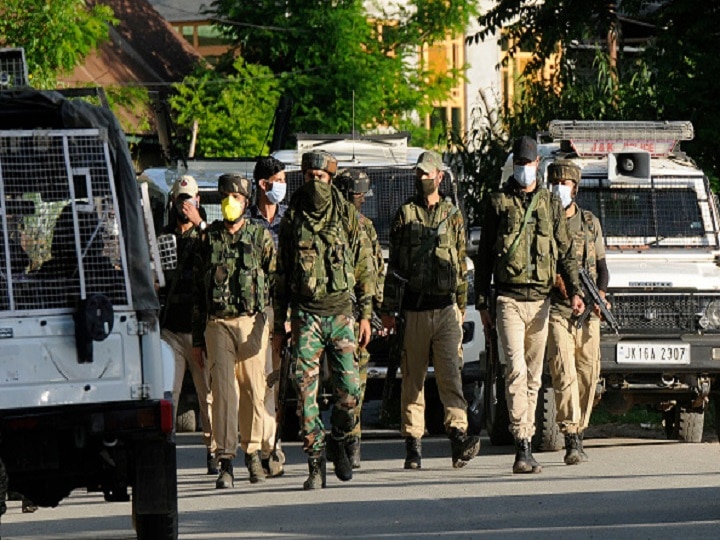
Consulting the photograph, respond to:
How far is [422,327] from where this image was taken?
1495cm

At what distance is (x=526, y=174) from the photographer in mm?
14797

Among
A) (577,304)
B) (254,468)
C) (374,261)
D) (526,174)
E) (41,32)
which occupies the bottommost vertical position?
(254,468)

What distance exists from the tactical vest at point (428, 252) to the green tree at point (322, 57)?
3023 cm

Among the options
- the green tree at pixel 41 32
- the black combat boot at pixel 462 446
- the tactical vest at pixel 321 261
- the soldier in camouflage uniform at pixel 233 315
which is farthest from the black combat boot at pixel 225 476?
the green tree at pixel 41 32

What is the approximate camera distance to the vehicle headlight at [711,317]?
1605cm

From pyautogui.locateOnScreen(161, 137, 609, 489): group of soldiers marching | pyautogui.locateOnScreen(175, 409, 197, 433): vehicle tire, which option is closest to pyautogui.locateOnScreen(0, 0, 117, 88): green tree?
pyautogui.locateOnScreen(175, 409, 197, 433): vehicle tire

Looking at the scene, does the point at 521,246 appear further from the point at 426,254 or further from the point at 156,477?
the point at 156,477

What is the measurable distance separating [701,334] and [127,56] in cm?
4013

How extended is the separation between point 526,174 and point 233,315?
2.28 m

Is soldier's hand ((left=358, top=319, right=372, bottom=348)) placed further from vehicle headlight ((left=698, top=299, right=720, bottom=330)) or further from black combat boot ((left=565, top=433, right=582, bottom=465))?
vehicle headlight ((left=698, top=299, right=720, bottom=330))

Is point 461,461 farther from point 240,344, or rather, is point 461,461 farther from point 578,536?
point 578,536

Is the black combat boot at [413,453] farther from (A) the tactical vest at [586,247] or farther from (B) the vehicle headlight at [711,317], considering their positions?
(B) the vehicle headlight at [711,317]

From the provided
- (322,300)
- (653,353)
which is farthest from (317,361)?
(653,353)

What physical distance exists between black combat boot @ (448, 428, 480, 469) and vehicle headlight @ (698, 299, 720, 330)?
2.17 metres
